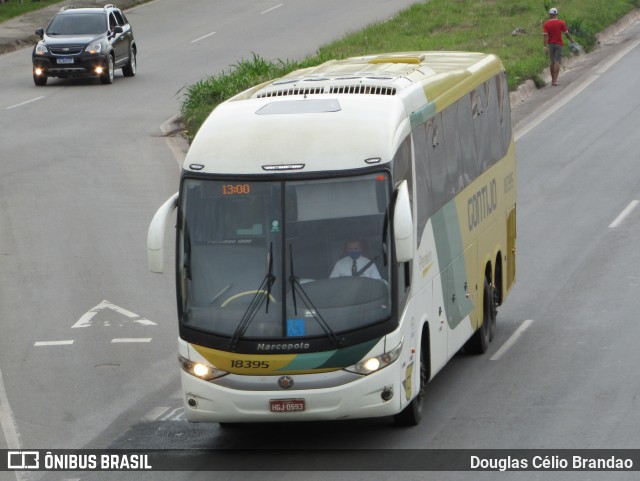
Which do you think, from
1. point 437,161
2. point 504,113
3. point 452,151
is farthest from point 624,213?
point 437,161

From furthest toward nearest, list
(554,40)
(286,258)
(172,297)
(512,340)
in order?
(554,40)
(172,297)
(512,340)
(286,258)

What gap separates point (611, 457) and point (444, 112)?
14.6 feet

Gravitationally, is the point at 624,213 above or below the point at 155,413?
below

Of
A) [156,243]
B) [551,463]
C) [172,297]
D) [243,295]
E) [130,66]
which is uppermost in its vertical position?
[156,243]

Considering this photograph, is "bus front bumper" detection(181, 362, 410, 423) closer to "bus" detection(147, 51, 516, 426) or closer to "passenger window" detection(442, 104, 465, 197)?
"bus" detection(147, 51, 516, 426)

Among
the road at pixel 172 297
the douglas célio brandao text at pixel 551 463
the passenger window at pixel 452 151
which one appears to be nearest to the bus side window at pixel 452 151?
the passenger window at pixel 452 151

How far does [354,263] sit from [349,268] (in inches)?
2.7

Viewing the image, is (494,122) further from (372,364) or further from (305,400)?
(305,400)

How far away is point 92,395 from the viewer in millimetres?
15305

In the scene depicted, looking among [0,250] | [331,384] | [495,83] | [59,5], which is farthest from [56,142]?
[59,5]

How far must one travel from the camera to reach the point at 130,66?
128ft

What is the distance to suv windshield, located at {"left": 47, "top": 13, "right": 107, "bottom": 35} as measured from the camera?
37.7 m

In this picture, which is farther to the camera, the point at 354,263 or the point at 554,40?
the point at 554,40

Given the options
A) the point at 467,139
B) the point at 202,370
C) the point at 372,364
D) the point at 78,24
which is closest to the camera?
the point at 372,364
